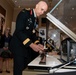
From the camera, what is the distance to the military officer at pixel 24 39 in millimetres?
1325

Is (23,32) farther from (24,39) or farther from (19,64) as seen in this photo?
(19,64)

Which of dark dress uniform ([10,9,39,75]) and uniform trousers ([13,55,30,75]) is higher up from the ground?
dark dress uniform ([10,9,39,75])

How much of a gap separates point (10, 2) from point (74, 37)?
7.49 meters

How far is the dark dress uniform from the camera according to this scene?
1335 millimetres

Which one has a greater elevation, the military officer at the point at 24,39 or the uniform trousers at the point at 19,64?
the military officer at the point at 24,39

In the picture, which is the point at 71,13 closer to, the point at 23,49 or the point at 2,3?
the point at 23,49

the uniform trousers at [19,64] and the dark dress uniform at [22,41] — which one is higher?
the dark dress uniform at [22,41]

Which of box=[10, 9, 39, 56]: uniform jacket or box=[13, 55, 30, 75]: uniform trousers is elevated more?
box=[10, 9, 39, 56]: uniform jacket

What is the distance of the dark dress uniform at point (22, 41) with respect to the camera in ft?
4.38

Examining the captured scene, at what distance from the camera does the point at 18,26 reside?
4.54 feet

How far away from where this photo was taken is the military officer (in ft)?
4.35

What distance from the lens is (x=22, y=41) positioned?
1.40 m

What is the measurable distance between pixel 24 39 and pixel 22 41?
0.16 feet

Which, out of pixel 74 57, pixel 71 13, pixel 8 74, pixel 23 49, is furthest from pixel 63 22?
pixel 8 74
